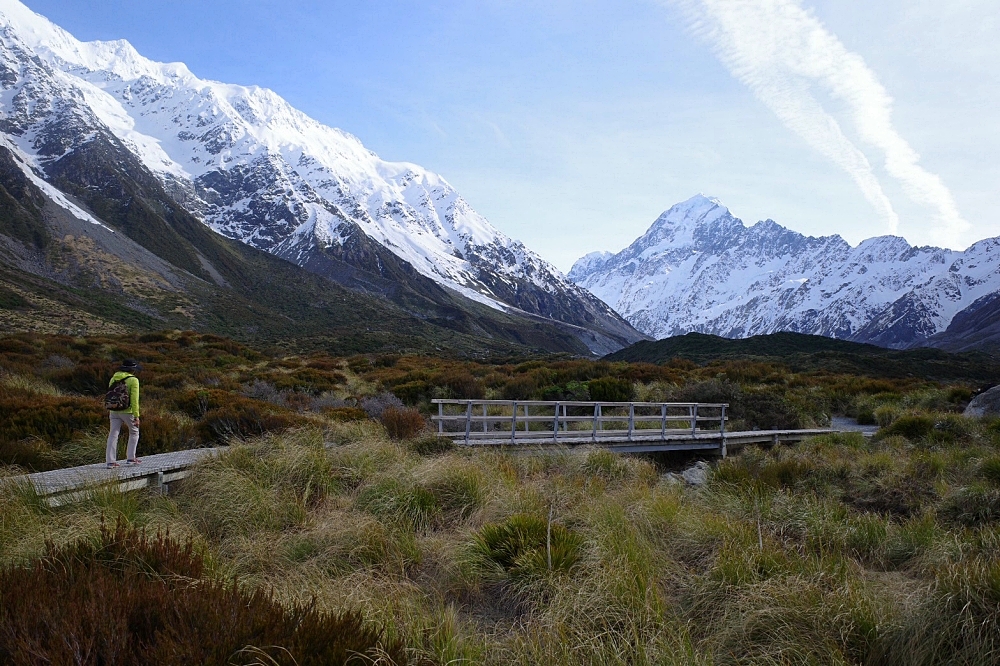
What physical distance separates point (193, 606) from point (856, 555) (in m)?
5.73

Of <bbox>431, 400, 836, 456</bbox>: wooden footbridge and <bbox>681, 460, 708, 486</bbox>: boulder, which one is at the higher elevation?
<bbox>431, 400, 836, 456</bbox>: wooden footbridge

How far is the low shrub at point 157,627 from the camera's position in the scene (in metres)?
2.38

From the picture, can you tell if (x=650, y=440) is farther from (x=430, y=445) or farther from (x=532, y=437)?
(x=430, y=445)

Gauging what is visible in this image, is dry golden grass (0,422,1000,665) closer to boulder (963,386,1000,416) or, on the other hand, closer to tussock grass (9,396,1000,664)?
tussock grass (9,396,1000,664)

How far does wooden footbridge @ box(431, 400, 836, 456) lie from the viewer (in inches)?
→ 458

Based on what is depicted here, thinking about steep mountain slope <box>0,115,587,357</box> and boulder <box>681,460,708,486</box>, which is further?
steep mountain slope <box>0,115,587,357</box>

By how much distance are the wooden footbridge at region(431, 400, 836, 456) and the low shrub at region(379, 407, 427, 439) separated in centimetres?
47

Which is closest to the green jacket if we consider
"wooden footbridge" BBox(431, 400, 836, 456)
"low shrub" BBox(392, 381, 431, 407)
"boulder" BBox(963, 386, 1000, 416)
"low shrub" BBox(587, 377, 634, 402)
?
"wooden footbridge" BBox(431, 400, 836, 456)

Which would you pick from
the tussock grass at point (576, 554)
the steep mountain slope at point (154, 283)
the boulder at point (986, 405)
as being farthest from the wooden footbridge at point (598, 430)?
the steep mountain slope at point (154, 283)

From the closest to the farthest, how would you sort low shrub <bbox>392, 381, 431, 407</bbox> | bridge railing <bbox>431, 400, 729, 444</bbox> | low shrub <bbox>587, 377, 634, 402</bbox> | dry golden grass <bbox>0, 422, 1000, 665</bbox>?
dry golden grass <bbox>0, 422, 1000, 665</bbox> < bridge railing <bbox>431, 400, 729, 444</bbox> < low shrub <bbox>392, 381, 431, 407</bbox> < low shrub <bbox>587, 377, 634, 402</bbox>

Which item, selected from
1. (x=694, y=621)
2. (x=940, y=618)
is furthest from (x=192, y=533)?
(x=940, y=618)

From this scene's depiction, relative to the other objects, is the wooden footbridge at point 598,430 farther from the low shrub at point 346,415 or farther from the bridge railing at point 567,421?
the low shrub at point 346,415

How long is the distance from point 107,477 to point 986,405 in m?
20.7

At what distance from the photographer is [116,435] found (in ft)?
23.1
